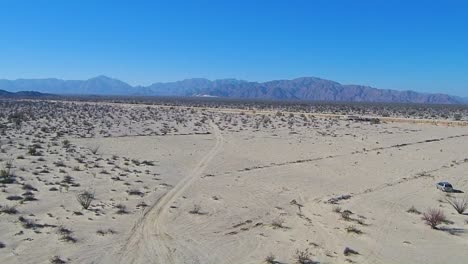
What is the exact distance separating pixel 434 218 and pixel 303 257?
4.35m

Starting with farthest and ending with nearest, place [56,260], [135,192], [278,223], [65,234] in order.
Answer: [135,192]
[278,223]
[65,234]
[56,260]

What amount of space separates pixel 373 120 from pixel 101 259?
46.8m

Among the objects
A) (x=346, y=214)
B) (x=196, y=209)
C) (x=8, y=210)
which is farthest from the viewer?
(x=196, y=209)

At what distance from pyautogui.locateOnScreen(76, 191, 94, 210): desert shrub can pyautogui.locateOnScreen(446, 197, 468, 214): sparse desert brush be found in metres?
10.4

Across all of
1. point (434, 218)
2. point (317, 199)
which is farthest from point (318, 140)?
point (434, 218)

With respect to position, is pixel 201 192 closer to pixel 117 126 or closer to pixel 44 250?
pixel 44 250

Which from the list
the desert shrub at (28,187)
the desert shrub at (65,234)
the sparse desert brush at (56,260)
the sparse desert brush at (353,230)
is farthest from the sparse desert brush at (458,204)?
the desert shrub at (28,187)

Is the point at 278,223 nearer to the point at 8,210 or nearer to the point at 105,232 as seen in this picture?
the point at 105,232

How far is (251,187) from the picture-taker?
56.4 feet

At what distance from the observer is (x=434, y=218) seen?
12219 mm

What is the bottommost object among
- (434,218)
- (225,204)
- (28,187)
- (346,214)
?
(225,204)

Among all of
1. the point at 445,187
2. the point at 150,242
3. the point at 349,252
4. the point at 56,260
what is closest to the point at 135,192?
the point at 150,242

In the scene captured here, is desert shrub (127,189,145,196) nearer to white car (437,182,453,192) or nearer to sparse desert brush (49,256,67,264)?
sparse desert brush (49,256,67,264)

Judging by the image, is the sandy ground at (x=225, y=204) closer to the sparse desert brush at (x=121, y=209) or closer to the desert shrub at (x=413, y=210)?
the sparse desert brush at (x=121, y=209)
